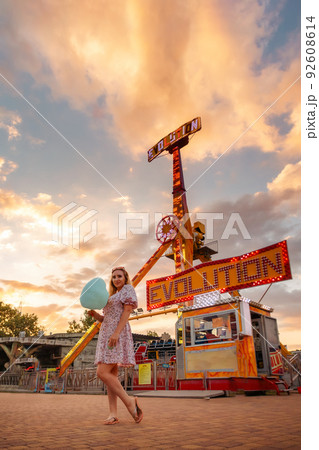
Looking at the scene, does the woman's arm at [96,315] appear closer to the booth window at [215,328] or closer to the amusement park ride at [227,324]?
the amusement park ride at [227,324]

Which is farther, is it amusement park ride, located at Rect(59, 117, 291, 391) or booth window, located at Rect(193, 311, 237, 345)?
booth window, located at Rect(193, 311, 237, 345)

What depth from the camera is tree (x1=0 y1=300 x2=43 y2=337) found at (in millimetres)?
51375

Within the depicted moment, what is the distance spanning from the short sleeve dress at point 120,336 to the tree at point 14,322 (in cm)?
5351

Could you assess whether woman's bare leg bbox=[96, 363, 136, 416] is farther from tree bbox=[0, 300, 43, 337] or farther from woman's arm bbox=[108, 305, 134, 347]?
tree bbox=[0, 300, 43, 337]

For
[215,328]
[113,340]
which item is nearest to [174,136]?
[215,328]

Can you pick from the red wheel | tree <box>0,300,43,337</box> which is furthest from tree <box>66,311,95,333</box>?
the red wheel

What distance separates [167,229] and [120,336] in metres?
18.9

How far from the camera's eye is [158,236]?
22.8 metres

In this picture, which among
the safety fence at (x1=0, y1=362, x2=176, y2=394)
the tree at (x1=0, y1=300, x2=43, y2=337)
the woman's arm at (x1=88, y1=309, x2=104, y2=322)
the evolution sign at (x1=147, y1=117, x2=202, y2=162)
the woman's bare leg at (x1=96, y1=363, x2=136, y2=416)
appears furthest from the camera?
the tree at (x1=0, y1=300, x2=43, y2=337)

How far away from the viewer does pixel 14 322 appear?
5156 cm

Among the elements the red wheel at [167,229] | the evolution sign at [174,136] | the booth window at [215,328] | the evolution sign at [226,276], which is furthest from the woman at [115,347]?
the evolution sign at [174,136]

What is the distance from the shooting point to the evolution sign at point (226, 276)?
10808 mm

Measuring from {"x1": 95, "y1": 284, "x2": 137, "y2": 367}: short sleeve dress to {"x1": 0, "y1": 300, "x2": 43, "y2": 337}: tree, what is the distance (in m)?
53.5
